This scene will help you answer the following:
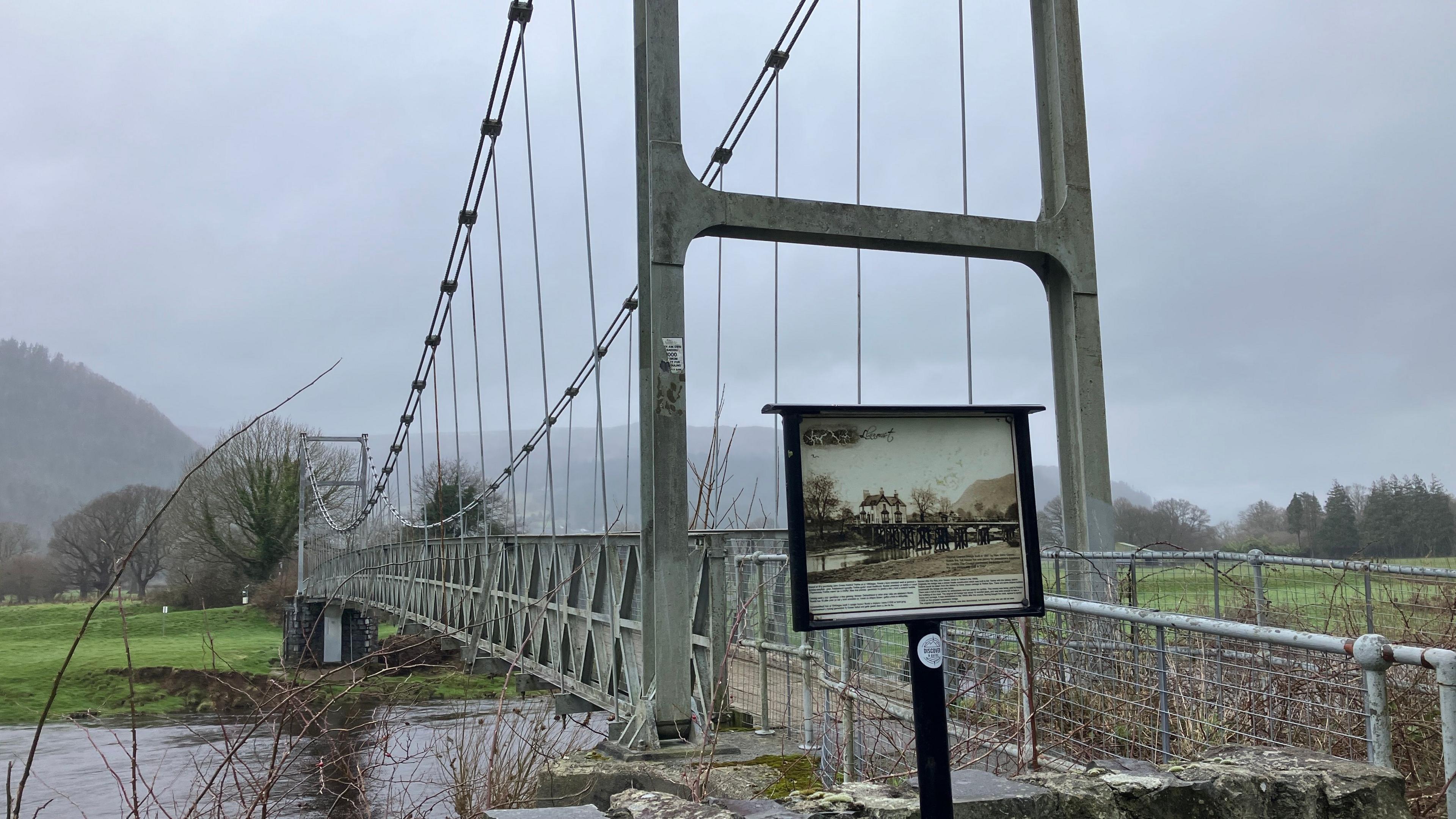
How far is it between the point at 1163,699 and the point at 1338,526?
14.8 metres

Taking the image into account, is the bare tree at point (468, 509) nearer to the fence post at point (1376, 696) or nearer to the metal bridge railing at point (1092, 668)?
the metal bridge railing at point (1092, 668)

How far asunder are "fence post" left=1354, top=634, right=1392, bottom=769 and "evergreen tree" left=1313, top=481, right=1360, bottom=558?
43.7 ft

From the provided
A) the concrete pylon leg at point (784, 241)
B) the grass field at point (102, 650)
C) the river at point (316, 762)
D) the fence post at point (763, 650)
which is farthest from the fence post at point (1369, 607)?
the grass field at point (102, 650)

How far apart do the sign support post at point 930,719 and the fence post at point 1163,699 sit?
47.4 inches

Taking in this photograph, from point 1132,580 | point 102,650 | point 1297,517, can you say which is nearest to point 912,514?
point 1132,580

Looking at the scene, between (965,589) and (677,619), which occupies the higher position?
(965,589)

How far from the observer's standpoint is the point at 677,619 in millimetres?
5637

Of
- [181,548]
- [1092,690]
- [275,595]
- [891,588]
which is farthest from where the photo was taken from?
[181,548]

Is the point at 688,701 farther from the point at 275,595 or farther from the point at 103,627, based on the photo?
the point at 103,627

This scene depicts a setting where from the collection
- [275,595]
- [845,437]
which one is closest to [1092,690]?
[845,437]

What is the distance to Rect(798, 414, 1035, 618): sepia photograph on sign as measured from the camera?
1996 mm

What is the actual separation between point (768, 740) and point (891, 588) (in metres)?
4.02

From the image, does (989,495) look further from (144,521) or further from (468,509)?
(144,521)

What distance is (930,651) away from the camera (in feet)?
6.72
